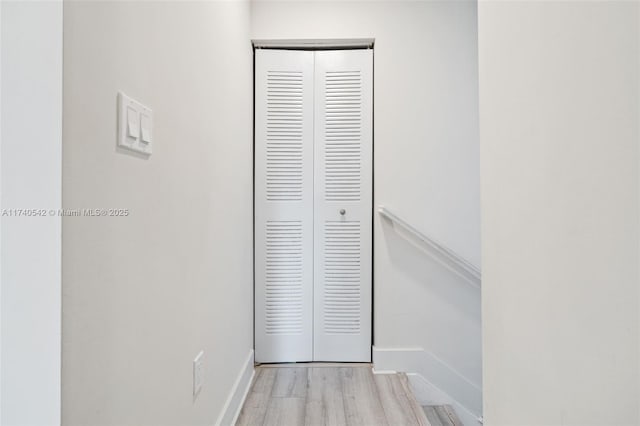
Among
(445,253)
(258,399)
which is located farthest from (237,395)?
(445,253)

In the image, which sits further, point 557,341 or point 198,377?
point 198,377

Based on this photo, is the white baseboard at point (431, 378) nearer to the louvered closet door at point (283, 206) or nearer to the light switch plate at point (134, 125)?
the louvered closet door at point (283, 206)

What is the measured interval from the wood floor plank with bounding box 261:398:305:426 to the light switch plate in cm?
137

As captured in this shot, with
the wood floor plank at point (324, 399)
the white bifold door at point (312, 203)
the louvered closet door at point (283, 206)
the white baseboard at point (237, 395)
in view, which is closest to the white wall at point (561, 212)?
the wood floor plank at point (324, 399)

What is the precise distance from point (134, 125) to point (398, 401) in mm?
1746

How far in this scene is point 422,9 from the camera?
2.32 meters

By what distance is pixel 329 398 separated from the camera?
1894mm

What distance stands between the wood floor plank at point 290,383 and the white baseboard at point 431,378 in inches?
17.8

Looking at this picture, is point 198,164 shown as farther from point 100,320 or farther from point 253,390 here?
point 253,390

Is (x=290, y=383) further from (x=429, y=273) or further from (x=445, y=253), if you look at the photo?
(x=445, y=253)

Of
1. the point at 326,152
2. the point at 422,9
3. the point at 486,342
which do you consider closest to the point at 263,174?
the point at 326,152

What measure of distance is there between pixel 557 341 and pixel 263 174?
1.86 metres

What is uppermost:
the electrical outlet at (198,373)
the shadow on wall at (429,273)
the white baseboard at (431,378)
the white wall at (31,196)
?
the white wall at (31,196)

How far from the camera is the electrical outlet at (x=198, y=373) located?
120cm
